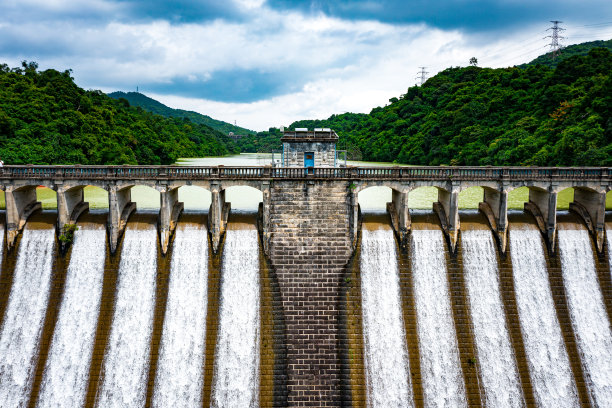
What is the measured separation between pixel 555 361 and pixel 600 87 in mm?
43323

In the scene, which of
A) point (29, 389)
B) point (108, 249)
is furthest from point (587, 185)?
point (29, 389)

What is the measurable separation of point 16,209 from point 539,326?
33.9 m

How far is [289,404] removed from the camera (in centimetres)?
2138

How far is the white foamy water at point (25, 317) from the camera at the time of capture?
69.8 feet

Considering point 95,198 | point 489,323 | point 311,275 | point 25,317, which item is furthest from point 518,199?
point 95,198

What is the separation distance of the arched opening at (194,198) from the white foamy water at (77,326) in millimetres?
14189

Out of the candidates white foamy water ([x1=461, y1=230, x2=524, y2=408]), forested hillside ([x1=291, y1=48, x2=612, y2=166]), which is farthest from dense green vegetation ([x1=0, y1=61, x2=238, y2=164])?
forested hillside ([x1=291, y1=48, x2=612, y2=166])

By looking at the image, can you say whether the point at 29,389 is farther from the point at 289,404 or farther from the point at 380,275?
the point at 380,275

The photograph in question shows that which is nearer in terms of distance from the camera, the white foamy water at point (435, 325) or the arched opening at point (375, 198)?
the white foamy water at point (435, 325)

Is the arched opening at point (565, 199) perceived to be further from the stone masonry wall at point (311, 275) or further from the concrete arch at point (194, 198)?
the concrete arch at point (194, 198)

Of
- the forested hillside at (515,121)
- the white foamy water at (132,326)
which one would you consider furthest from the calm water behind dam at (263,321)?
the forested hillside at (515,121)

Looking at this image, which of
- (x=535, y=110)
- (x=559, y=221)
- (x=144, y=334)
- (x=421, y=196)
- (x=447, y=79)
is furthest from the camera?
(x=447, y=79)

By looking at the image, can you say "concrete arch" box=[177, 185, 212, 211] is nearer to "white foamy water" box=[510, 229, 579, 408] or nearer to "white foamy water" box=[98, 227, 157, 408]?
"white foamy water" box=[98, 227, 157, 408]

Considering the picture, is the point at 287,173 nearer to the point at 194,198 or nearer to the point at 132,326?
the point at 132,326
